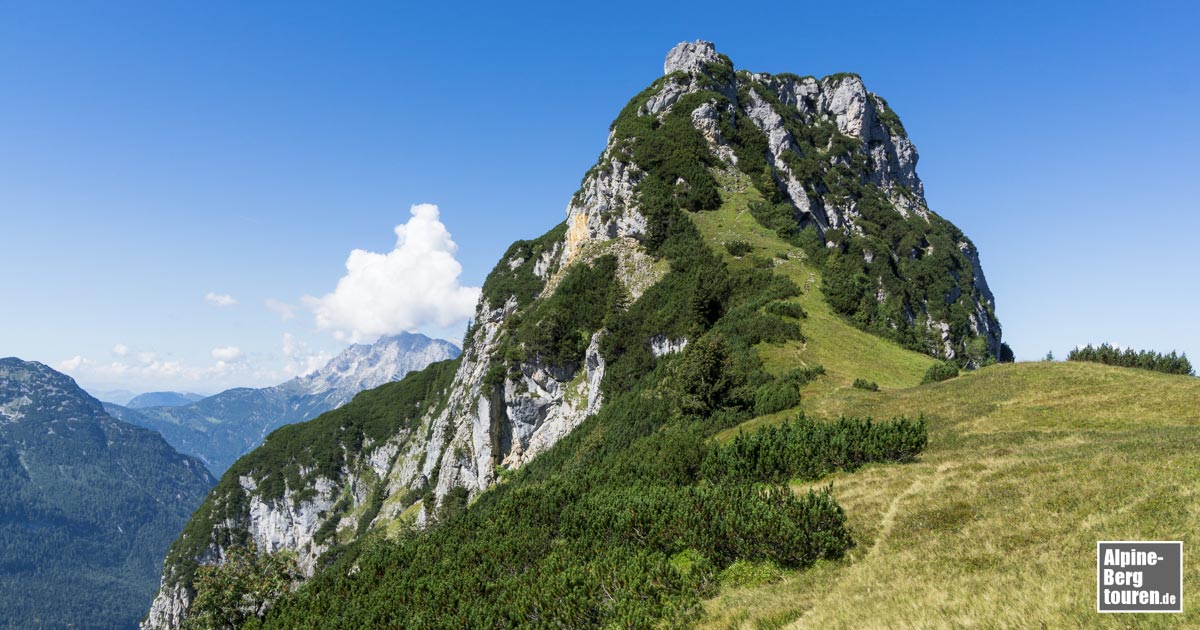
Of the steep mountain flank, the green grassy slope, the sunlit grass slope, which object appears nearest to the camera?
the green grassy slope

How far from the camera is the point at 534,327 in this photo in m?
84.2

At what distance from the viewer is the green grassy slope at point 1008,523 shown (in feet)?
35.8

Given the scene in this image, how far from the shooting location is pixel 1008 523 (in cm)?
1498

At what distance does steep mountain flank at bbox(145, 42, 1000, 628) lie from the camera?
18.5 metres

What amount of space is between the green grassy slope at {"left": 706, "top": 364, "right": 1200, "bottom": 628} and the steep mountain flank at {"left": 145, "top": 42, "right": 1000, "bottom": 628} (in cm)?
202

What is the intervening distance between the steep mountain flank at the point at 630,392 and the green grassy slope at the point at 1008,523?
2020 millimetres

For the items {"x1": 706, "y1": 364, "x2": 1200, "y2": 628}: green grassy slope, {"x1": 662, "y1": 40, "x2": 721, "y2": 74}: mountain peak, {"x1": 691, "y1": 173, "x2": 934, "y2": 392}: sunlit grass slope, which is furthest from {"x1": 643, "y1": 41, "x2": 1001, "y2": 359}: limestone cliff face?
{"x1": 706, "y1": 364, "x2": 1200, "y2": 628}: green grassy slope

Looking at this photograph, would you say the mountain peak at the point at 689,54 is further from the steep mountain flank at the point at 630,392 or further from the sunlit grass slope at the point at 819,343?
the sunlit grass slope at the point at 819,343

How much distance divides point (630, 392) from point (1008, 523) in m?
47.5

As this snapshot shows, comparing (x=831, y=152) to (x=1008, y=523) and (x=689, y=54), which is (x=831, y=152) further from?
(x=1008, y=523)

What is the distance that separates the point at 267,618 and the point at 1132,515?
111 feet

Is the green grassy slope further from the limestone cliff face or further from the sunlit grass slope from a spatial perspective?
the limestone cliff face

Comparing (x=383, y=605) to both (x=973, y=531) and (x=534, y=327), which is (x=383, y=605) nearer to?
(x=973, y=531)

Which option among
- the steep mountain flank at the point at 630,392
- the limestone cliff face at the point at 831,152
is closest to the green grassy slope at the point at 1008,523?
the steep mountain flank at the point at 630,392
